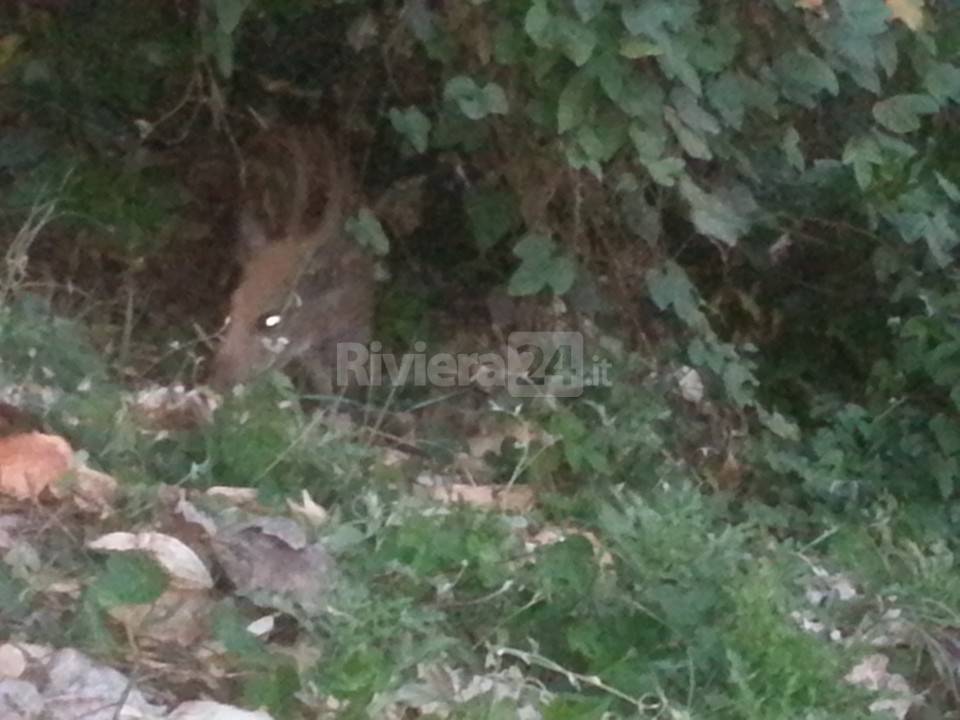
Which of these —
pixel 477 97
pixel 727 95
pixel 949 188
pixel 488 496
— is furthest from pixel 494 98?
pixel 949 188

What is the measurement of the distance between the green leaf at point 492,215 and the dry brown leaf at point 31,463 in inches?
37.6

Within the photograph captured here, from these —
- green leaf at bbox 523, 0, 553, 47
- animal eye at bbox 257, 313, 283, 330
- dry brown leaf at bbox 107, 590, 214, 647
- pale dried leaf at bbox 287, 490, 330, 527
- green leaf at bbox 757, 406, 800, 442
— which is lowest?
green leaf at bbox 757, 406, 800, 442

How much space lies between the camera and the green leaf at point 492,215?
2410 mm

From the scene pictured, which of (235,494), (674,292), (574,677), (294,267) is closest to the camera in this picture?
(574,677)

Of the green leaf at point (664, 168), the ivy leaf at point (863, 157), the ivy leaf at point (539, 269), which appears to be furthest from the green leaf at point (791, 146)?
the ivy leaf at point (539, 269)

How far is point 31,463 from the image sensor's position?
162cm

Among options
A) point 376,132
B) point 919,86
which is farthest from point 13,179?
point 919,86

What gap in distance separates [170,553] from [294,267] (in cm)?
107

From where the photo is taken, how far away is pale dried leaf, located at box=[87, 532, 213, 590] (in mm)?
1481

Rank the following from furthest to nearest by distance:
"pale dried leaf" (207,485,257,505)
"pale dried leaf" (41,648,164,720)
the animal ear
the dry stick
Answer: the animal ear < "pale dried leaf" (207,485,257,505) < the dry stick < "pale dried leaf" (41,648,164,720)

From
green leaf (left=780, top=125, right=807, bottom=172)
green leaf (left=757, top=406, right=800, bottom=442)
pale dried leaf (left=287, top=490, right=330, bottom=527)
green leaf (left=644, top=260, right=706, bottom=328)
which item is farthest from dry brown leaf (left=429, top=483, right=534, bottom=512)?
green leaf (left=780, top=125, right=807, bottom=172)

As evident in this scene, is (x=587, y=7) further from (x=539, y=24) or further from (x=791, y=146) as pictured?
(x=791, y=146)

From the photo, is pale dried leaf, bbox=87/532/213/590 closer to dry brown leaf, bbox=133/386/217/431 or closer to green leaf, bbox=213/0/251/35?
dry brown leaf, bbox=133/386/217/431

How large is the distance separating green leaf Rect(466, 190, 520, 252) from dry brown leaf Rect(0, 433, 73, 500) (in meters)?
0.96
